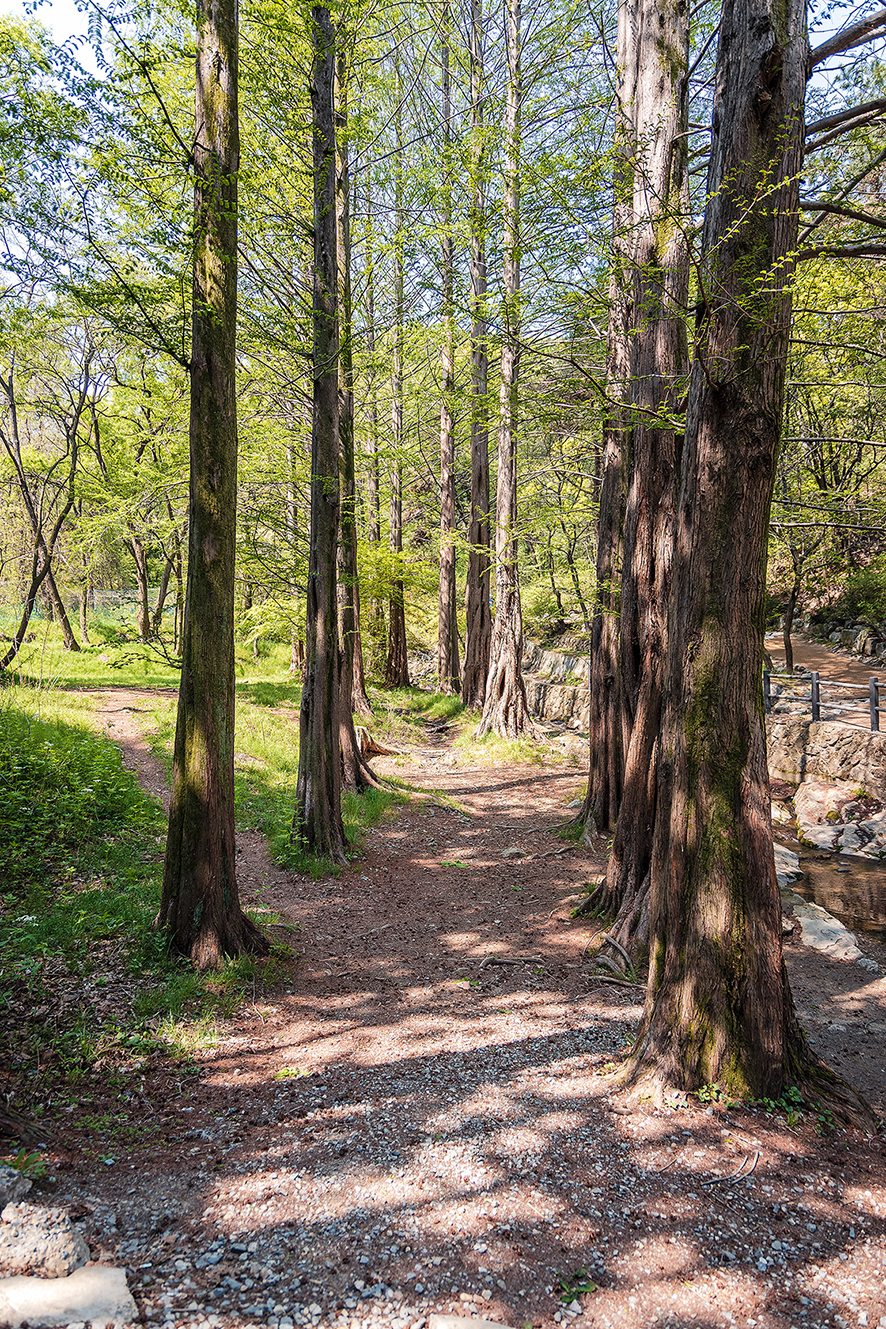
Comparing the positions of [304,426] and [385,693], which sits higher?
[304,426]

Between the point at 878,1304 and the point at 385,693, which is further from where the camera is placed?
the point at 385,693

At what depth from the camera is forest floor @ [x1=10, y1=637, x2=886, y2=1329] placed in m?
2.24

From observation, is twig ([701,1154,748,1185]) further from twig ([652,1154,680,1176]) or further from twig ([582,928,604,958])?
twig ([582,928,604,958])

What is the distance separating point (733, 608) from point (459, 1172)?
276 centimetres

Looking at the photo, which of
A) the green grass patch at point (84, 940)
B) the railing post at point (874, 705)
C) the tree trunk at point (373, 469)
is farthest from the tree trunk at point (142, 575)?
the railing post at point (874, 705)

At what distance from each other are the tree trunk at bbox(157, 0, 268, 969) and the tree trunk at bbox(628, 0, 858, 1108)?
9.32 ft

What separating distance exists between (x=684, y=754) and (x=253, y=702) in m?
12.1

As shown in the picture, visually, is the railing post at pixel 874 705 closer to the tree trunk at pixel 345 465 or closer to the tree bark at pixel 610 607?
the tree bark at pixel 610 607

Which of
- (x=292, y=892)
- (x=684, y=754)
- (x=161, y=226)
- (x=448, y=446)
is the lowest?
(x=292, y=892)

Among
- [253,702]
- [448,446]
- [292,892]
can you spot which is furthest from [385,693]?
[292,892]

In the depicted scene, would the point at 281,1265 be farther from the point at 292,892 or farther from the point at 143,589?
the point at 143,589

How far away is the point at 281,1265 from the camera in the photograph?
231 centimetres

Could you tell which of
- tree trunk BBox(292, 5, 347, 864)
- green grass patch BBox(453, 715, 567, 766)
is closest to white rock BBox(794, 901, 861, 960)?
tree trunk BBox(292, 5, 347, 864)

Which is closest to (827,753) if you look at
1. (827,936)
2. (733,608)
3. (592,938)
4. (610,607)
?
(827,936)
